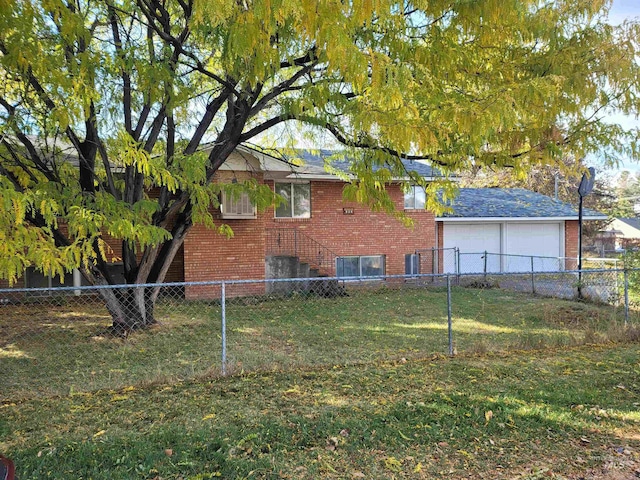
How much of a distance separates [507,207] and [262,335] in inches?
602

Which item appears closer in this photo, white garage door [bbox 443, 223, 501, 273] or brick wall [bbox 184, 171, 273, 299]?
brick wall [bbox 184, 171, 273, 299]

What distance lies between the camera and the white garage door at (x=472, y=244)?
18.3m

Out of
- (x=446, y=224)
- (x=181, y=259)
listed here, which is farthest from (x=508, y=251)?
(x=181, y=259)

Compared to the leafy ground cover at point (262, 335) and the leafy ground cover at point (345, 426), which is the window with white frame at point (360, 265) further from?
the leafy ground cover at point (345, 426)

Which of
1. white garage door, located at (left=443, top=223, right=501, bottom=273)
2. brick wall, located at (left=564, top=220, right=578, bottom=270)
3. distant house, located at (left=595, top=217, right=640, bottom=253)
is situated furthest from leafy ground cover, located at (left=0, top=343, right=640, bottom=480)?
distant house, located at (left=595, top=217, right=640, bottom=253)

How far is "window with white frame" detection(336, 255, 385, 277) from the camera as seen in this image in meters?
15.5

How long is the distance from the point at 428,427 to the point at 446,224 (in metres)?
15.0

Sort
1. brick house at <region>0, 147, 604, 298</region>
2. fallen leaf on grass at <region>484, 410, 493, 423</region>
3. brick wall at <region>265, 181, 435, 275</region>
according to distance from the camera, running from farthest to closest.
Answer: brick wall at <region>265, 181, 435, 275</region>, brick house at <region>0, 147, 604, 298</region>, fallen leaf on grass at <region>484, 410, 493, 423</region>

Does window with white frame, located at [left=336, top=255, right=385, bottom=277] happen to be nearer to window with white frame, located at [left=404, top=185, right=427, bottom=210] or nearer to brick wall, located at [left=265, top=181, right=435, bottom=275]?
brick wall, located at [left=265, top=181, right=435, bottom=275]

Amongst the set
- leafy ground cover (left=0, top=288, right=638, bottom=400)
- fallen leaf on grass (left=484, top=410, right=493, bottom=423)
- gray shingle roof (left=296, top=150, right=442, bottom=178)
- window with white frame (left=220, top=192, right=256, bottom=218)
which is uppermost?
gray shingle roof (left=296, top=150, right=442, bottom=178)

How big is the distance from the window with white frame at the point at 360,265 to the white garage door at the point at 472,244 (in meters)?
3.33

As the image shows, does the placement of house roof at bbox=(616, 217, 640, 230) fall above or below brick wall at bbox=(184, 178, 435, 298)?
above

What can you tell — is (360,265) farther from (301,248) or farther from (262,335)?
(262,335)

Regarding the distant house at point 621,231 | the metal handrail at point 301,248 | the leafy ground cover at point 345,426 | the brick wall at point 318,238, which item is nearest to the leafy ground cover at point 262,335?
the leafy ground cover at point 345,426
